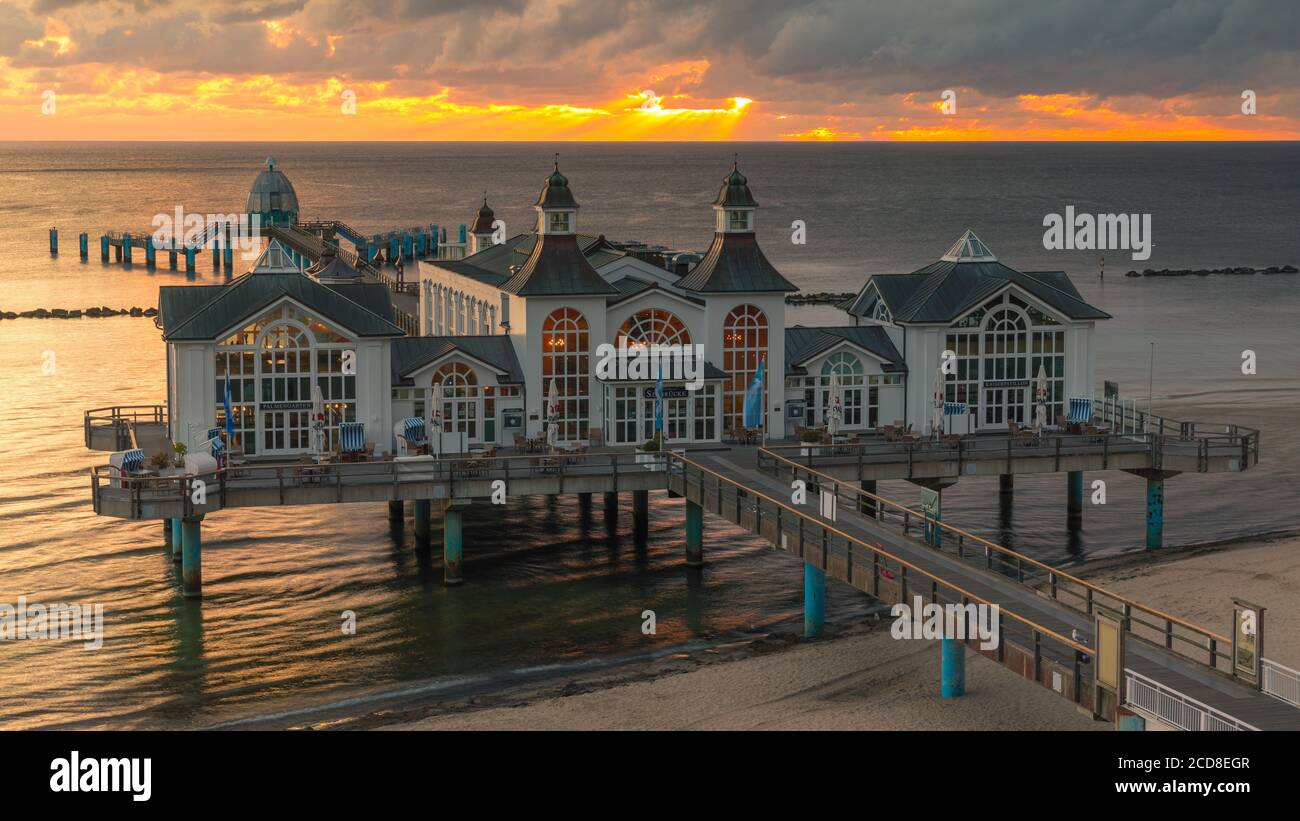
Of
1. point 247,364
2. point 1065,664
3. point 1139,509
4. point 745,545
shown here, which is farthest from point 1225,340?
point 1065,664

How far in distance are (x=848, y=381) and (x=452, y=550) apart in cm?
1428

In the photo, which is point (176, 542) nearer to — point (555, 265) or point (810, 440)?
point (555, 265)

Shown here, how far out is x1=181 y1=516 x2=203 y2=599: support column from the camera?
48844mm

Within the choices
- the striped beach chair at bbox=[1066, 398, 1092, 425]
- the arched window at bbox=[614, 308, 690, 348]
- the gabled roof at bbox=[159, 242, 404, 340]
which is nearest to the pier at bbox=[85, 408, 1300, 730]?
the striped beach chair at bbox=[1066, 398, 1092, 425]

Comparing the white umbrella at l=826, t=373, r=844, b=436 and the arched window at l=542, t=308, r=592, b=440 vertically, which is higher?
the arched window at l=542, t=308, r=592, b=440

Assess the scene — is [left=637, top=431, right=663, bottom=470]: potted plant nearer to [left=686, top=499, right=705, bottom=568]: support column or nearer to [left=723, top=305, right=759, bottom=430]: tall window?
[left=686, top=499, right=705, bottom=568]: support column

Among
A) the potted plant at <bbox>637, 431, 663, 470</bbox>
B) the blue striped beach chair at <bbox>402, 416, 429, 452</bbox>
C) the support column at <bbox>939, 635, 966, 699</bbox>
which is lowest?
the support column at <bbox>939, 635, 966, 699</bbox>

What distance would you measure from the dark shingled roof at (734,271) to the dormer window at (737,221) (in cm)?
22

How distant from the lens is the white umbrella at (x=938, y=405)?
56062 millimetres

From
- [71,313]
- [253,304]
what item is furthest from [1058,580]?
[71,313]

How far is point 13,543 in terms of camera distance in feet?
183

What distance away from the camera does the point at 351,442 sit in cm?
5197

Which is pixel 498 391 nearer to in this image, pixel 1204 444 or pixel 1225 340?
pixel 1204 444

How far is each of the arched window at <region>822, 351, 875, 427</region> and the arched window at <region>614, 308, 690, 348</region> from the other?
470 cm
